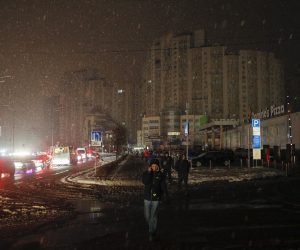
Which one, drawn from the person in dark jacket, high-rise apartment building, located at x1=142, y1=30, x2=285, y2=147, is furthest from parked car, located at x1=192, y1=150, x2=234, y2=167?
high-rise apartment building, located at x1=142, y1=30, x2=285, y2=147

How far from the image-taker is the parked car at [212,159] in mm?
44688

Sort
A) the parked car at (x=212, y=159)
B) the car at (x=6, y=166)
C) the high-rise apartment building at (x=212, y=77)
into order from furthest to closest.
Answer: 1. the high-rise apartment building at (x=212, y=77)
2. the parked car at (x=212, y=159)
3. the car at (x=6, y=166)

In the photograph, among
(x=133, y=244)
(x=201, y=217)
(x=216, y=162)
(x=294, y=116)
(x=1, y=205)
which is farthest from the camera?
(x=294, y=116)

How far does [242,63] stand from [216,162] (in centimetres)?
8589

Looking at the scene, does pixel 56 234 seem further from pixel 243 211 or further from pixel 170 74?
pixel 170 74

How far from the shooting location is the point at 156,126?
523 ft

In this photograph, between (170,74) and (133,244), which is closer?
(133,244)

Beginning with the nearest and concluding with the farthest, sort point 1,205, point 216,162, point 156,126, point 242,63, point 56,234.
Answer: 1. point 56,234
2. point 1,205
3. point 216,162
4. point 242,63
5. point 156,126

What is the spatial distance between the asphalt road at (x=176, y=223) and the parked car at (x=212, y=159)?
2574 cm

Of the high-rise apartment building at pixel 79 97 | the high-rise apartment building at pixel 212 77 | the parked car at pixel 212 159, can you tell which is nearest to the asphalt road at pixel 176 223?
the parked car at pixel 212 159

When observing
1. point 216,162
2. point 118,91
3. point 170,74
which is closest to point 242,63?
point 170,74

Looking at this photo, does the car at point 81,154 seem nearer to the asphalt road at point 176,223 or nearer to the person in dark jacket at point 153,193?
the asphalt road at point 176,223

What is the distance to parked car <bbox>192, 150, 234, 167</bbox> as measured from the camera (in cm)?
4469

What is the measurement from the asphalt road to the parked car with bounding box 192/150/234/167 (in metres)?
25.7
